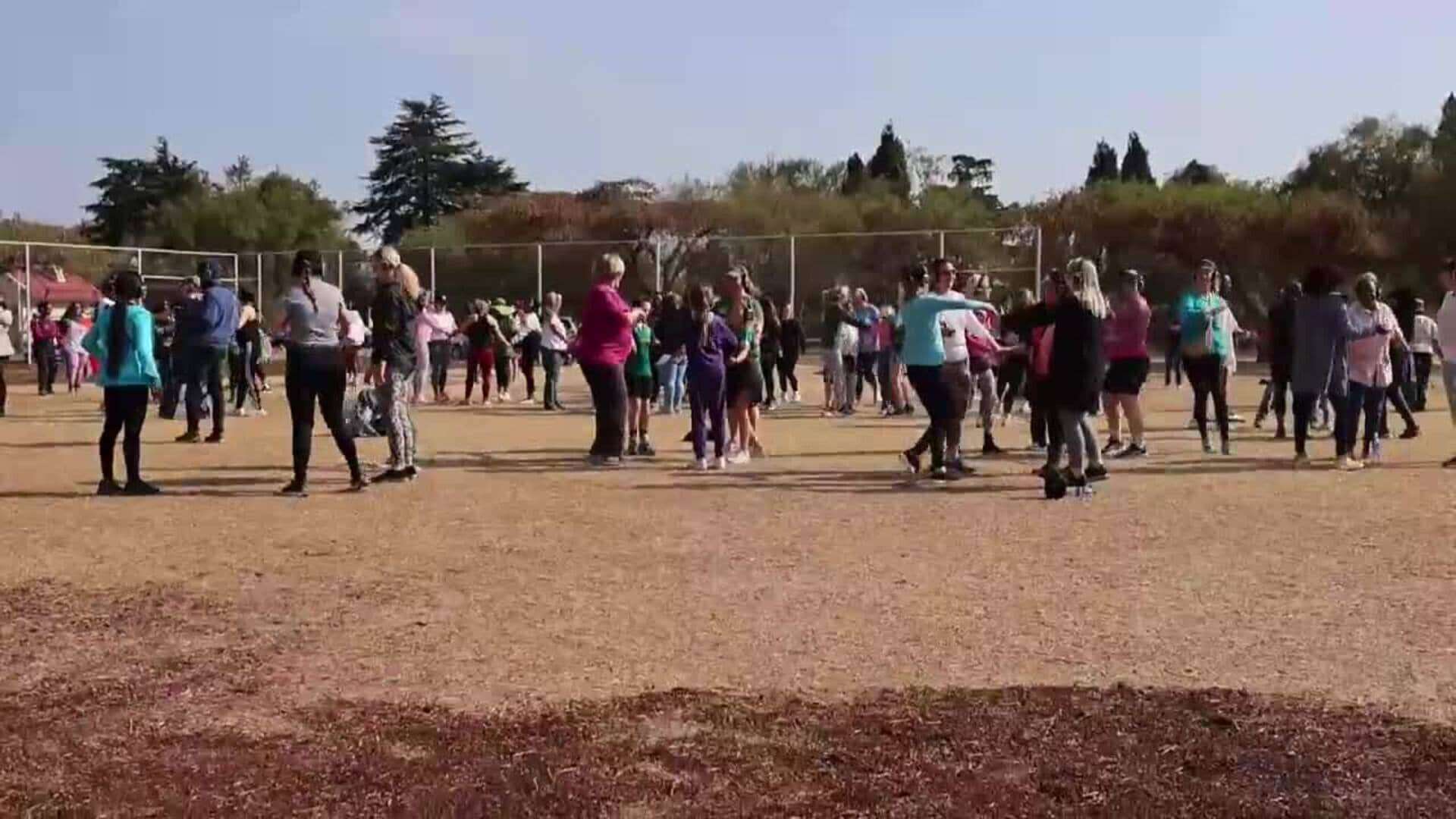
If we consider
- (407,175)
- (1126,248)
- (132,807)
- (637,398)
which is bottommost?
(132,807)

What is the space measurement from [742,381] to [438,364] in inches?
444

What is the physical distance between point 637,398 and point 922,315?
4.16 m

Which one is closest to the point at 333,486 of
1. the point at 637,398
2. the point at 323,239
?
the point at 637,398

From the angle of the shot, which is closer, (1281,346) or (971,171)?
(1281,346)

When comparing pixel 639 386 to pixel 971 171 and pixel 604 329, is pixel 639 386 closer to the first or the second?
pixel 604 329

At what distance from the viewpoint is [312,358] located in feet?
36.2

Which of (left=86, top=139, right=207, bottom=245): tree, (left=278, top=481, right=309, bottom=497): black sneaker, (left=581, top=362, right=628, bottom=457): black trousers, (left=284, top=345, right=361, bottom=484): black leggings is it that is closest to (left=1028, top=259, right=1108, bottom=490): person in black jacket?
(left=581, top=362, right=628, bottom=457): black trousers

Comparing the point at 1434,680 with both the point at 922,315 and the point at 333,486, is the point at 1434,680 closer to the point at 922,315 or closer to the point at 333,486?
the point at 922,315

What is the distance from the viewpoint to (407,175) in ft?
280

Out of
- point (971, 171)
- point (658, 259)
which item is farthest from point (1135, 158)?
point (658, 259)

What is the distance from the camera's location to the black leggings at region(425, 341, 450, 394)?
2312cm

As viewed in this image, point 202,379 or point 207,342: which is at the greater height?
point 207,342

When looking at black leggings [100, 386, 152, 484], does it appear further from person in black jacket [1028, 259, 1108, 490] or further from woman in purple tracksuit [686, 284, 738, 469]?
person in black jacket [1028, 259, 1108, 490]

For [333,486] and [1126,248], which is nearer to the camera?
[333,486]
